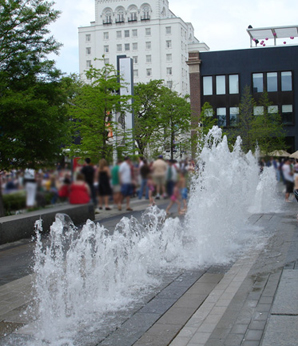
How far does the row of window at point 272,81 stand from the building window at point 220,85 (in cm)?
325

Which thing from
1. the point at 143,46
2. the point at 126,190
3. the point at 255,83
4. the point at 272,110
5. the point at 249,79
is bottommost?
the point at 126,190

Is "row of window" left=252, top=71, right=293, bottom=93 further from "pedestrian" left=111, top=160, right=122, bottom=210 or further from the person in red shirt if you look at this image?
the person in red shirt

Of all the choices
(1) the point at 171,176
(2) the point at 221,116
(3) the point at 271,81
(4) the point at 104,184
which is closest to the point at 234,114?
(2) the point at 221,116

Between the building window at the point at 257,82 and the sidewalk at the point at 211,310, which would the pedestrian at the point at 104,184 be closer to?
the sidewalk at the point at 211,310

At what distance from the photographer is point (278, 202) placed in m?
22.6

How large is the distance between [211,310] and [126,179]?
529 cm

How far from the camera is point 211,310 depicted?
Answer: 253 inches

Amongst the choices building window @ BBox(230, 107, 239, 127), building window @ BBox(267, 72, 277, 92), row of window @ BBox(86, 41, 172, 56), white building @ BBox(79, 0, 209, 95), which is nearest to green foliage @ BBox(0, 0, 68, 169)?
building window @ BBox(230, 107, 239, 127)

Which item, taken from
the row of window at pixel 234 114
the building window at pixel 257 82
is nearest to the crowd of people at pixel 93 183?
the row of window at pixel 234 114

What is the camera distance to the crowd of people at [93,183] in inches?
53.8

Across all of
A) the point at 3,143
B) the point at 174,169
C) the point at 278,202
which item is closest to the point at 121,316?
the point at 3,143

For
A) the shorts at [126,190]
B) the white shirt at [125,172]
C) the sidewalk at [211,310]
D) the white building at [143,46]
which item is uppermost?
the white building at [143,46]

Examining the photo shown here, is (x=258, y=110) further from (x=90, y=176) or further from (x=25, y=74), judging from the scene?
(x=90, y=176)

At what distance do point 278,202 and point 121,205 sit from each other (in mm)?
22000
